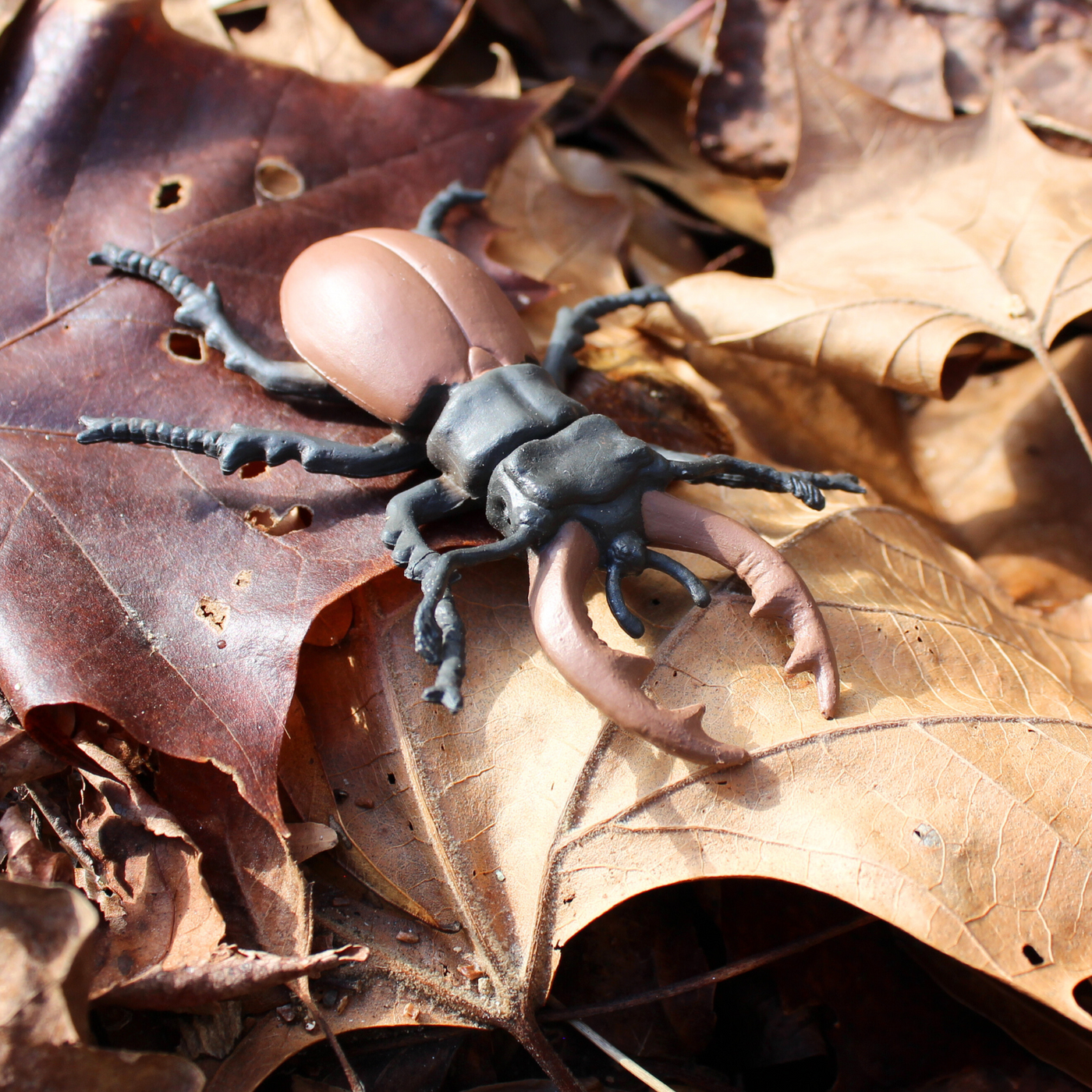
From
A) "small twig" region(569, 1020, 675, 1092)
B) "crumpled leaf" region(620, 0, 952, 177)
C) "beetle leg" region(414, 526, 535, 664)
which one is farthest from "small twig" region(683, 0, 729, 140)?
"small twig" region(569, 1020, 675, 1092)

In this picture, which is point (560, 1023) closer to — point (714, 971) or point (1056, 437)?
point (714, 971)

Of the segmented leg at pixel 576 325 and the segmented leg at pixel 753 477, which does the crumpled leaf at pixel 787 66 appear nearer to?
the segmented leg at pixel 576 325

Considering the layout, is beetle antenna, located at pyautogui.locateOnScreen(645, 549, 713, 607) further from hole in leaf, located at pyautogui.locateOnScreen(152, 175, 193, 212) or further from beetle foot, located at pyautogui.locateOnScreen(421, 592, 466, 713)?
hole in leaf, located at pyautogui.locateOnScreen(152, 175, 193, 212)

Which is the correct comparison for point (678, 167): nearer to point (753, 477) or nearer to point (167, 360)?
point (753, 477)

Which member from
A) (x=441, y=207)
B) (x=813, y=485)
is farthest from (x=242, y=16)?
(x=813, y=485)

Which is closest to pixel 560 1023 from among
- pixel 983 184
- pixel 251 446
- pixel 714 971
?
pixel 714 971
